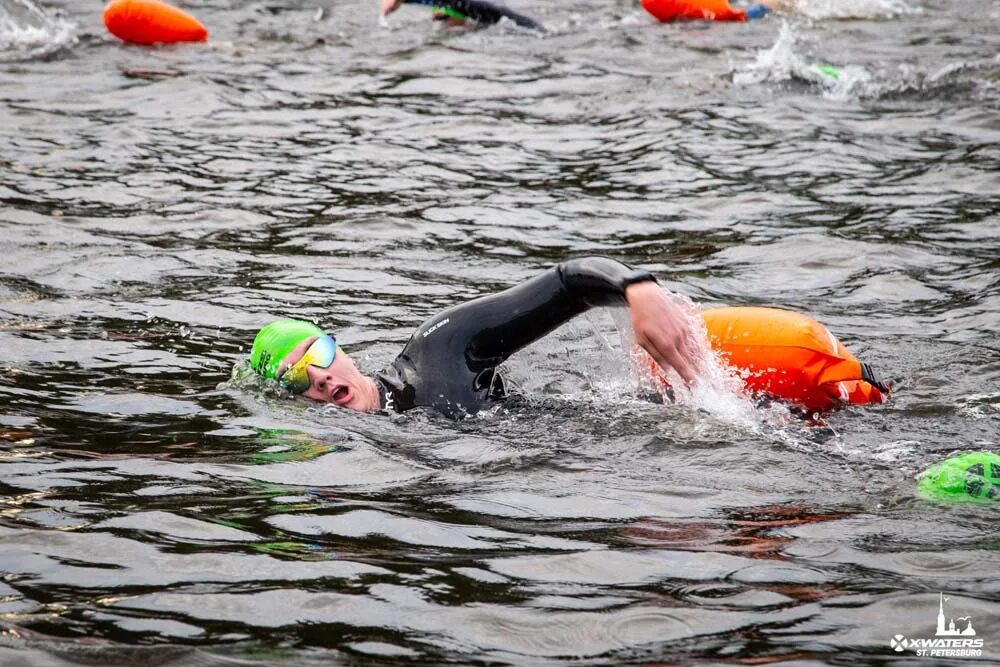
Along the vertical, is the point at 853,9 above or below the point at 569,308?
above

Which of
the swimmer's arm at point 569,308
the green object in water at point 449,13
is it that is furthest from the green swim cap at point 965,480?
the green object in water at point 449,13

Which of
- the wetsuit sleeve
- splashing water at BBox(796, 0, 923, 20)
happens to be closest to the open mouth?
the wetsuit sleeve

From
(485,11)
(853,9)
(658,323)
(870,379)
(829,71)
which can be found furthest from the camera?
(853,9)

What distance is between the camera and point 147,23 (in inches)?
644

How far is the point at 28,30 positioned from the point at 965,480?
1553cm

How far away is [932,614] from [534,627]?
1.23 metres

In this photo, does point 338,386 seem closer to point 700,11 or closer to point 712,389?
point 712,389

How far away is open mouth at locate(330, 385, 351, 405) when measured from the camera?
6.59m

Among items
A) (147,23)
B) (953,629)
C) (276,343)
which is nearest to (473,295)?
(276,343)

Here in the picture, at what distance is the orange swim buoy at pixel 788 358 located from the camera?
611 cm

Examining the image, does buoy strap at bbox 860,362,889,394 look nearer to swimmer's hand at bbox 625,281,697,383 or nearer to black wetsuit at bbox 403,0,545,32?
swimmer's hand at bbox 625,281,697,383

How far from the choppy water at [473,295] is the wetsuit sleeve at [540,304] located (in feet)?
1.25

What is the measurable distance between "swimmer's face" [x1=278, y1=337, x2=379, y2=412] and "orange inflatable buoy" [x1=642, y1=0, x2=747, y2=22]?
12.3 m

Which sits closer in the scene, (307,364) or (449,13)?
(307,364)
